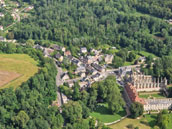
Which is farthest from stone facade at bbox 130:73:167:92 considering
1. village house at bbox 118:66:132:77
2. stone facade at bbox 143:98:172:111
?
stone facade at bbox 143:98:172:111

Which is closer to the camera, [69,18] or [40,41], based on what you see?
[40,41]

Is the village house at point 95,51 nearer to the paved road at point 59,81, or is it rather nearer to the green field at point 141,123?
the paved road at point 59,81

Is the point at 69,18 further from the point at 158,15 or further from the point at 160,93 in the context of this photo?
the point at 160,93

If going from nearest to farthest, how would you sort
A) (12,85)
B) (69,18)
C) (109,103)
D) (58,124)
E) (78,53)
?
(58,124) < (109,103) < (12,85) < (78,53) < (69,18)

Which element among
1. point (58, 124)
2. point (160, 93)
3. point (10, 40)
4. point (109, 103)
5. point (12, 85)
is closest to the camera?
point (58, 124)

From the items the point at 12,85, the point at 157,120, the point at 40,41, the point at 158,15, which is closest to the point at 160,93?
the point at 157,120

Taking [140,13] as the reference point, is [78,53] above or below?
below

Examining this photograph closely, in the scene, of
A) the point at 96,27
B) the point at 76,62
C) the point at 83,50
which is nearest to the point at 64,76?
the point at 76,62
